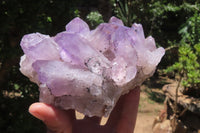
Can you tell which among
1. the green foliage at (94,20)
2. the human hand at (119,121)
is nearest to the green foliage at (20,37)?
the human hand at (119,121)

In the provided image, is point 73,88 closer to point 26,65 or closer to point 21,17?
point 26,65

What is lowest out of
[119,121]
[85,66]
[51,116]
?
[119,121]

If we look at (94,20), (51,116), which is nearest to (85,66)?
(51,116)

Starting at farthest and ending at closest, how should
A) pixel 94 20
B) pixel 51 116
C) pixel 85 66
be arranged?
pixel 94 20, pixel 85 66, pixel 51 116

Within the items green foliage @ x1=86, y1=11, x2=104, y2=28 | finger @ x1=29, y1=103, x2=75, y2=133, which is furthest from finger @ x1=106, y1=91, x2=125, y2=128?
green foliage @ x1=86, y1=11, x2=104, y2=28

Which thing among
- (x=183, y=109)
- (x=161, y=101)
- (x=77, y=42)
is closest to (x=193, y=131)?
(x=183, y=109)

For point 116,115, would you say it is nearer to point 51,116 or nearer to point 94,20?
point 51,116

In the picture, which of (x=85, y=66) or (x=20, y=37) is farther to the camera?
(x=20, y=37)
